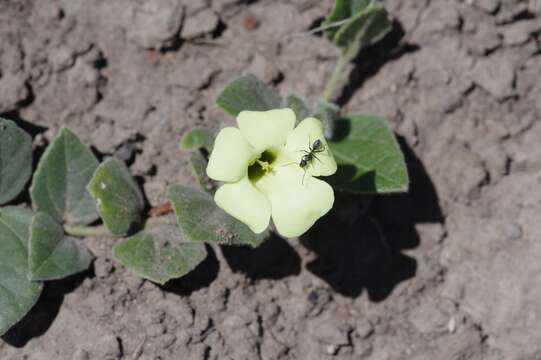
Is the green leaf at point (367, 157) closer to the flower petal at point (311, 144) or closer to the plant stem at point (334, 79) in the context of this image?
the plant stem at point (334, 79)

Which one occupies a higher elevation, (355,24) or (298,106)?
(355,24)

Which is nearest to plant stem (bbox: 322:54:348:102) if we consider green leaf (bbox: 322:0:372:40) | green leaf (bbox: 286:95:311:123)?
green leaf (bbox: 322:0:372:40)

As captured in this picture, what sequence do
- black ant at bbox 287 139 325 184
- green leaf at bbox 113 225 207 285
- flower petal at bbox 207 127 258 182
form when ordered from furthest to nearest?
green leaf at bbox 113 225 207 285, black ant at bbox 287 139 325 184, flower petal at bbox 207 127 258 182

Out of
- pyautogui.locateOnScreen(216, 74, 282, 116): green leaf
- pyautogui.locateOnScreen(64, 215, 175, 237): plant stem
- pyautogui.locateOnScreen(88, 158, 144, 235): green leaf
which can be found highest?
pyautogui.locateOnScreen(216, 74, 282, 116): green leaf

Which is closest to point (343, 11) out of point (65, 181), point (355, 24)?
point (355, 24)

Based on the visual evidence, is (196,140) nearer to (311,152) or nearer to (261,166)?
(261,166)

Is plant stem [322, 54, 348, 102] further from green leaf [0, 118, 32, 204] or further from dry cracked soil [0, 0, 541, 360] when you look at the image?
green leaf [0, 118, 32, 204]

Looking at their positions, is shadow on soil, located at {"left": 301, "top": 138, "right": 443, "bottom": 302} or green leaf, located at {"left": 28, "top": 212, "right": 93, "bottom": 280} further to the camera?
shadow on soil, located at {"left": 301, "top": 138, "right": 443, "bottom": 302}

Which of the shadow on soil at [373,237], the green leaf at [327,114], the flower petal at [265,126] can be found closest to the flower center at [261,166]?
the flower petal at [265,126]
